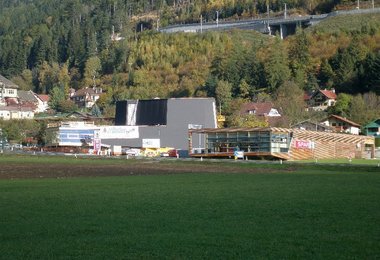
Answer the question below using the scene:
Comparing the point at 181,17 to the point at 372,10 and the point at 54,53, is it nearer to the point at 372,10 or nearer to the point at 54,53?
the point at 54,53

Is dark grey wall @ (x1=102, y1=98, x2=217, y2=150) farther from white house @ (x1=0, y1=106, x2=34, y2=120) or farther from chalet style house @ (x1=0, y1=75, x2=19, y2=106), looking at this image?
chalet style house @ (x1=0, y1=75, x2=19, y2=106)

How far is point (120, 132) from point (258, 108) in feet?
67.0

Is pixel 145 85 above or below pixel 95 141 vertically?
above

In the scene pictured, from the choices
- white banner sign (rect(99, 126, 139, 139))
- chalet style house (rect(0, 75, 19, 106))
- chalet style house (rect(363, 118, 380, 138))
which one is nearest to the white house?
chalet style house (rect(0, 75, 19, 106))

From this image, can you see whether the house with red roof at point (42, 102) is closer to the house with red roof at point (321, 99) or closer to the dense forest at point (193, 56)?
the dense forest at point (193, 56)

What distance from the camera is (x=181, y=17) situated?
481ft

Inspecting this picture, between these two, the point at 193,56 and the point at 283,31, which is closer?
the point at 193,56

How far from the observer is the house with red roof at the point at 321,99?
8532 centimetres

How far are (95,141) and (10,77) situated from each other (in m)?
72.8

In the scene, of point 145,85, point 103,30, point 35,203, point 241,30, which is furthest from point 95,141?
point 103,30

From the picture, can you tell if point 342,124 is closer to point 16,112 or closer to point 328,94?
point 328,94

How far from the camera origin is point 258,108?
84625 millimetres

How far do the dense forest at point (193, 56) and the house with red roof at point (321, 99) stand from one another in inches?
68.6

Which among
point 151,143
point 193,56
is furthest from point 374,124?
point 193,56
